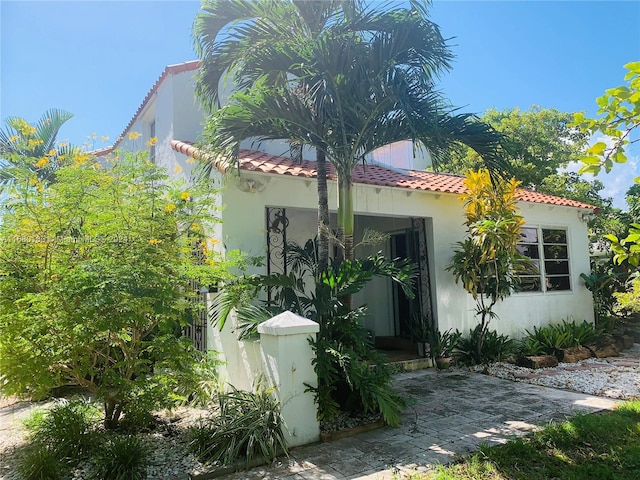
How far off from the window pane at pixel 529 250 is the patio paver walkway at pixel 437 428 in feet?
14.9

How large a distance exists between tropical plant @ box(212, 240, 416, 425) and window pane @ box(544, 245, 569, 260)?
7.76 meters

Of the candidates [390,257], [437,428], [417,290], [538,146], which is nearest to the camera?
[437,428]

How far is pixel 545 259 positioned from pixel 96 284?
37.8 ft

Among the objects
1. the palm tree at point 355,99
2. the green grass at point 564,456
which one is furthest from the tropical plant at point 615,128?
the palm tree at point 355,99

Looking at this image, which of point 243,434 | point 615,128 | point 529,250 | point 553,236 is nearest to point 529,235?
point 529,250

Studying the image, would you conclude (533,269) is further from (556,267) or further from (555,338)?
(555,338)

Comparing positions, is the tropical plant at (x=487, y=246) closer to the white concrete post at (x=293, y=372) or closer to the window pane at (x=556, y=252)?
the window pane at (x=556, y=252)

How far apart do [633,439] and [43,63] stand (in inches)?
410

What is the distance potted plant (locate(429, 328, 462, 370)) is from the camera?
9.55m

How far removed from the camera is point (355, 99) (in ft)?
20.2

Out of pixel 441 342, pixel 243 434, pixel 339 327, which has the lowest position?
pixel 243 434

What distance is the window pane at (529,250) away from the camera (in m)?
11.8

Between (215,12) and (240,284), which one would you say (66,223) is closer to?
(240,284)

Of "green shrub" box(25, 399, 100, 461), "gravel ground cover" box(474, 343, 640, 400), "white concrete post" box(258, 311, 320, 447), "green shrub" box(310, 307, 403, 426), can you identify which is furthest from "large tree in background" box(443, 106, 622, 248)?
"green shrub" box(25, 399, 100, 461)
